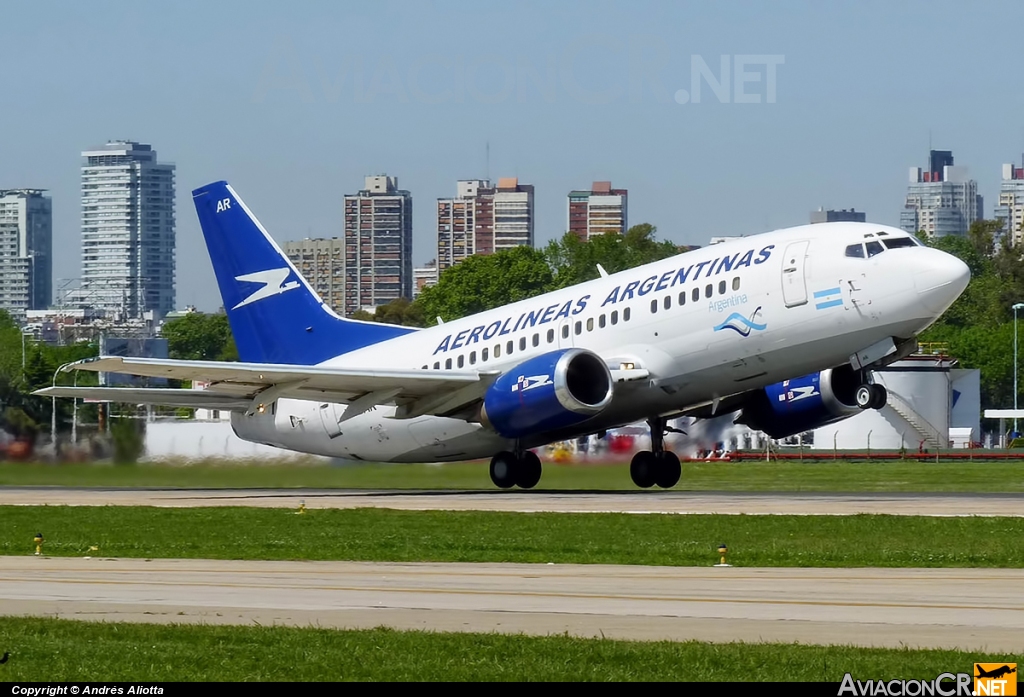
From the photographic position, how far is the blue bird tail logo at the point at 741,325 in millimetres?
34406

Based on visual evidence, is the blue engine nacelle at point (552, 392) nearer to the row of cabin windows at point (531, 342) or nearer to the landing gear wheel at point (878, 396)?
the row of cabin windows at point (531, 342)

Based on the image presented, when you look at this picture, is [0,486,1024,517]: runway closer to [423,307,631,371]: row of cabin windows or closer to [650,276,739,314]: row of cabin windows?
[423,307,631,371]: row of cabin windows

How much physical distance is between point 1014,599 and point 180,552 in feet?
38.5

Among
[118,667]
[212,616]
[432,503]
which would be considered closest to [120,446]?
[432,503]

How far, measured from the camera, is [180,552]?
23.7m

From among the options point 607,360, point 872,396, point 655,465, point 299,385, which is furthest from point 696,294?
point 299,385

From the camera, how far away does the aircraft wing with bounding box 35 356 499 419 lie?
121ft

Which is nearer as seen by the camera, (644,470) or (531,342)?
(531,342)

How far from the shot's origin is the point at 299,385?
125 ft

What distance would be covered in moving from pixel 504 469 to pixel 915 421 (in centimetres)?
5265

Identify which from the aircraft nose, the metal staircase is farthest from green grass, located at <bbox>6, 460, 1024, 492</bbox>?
the metal staircase

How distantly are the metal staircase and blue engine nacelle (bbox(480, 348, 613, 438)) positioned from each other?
5278 centimetres

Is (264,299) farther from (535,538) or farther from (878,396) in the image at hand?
(535,538)

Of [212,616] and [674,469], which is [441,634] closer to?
[212,616]
